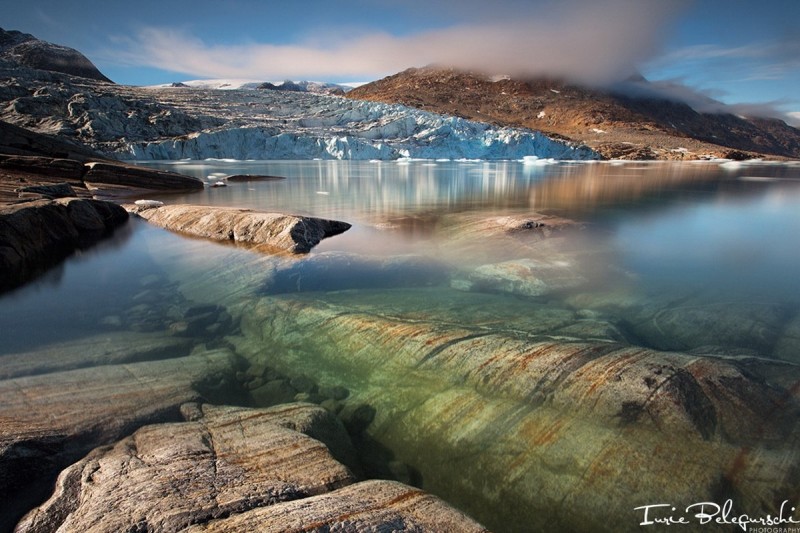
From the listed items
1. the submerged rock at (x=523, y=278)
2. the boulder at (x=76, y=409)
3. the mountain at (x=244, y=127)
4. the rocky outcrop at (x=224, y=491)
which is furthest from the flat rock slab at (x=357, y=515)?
the mountain at (x=244, y=127)

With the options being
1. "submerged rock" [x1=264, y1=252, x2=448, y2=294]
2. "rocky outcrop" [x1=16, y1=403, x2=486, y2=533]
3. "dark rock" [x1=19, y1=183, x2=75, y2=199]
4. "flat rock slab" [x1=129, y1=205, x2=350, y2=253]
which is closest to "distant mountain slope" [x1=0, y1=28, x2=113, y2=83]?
"dark rock" [x1=19, y1=183, x2=75, y2=199]

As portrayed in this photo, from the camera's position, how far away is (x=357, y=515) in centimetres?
237

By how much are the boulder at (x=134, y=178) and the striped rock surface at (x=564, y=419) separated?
19524mm

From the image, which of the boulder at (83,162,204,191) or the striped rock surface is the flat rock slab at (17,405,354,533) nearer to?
the striped rock surface

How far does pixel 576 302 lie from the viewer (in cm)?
652

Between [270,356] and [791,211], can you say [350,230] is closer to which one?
[270,356]

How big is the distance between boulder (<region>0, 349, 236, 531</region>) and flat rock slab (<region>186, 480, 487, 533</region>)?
1.61 m

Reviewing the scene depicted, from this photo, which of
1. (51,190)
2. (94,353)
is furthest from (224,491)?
(51,190)

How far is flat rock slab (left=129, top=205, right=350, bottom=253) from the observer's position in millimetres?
10133

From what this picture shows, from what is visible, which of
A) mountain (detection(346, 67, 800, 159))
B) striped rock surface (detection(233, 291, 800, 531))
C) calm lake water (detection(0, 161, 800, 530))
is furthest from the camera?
mountain (detection(346, 67, 800, 159))

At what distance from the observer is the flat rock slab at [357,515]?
88.4 inches

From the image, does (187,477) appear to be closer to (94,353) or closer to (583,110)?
(94,353)

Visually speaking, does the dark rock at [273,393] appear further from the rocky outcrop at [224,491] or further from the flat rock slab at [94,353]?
the flat rock slab at [94,353]

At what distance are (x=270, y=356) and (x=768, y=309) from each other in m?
7.38
